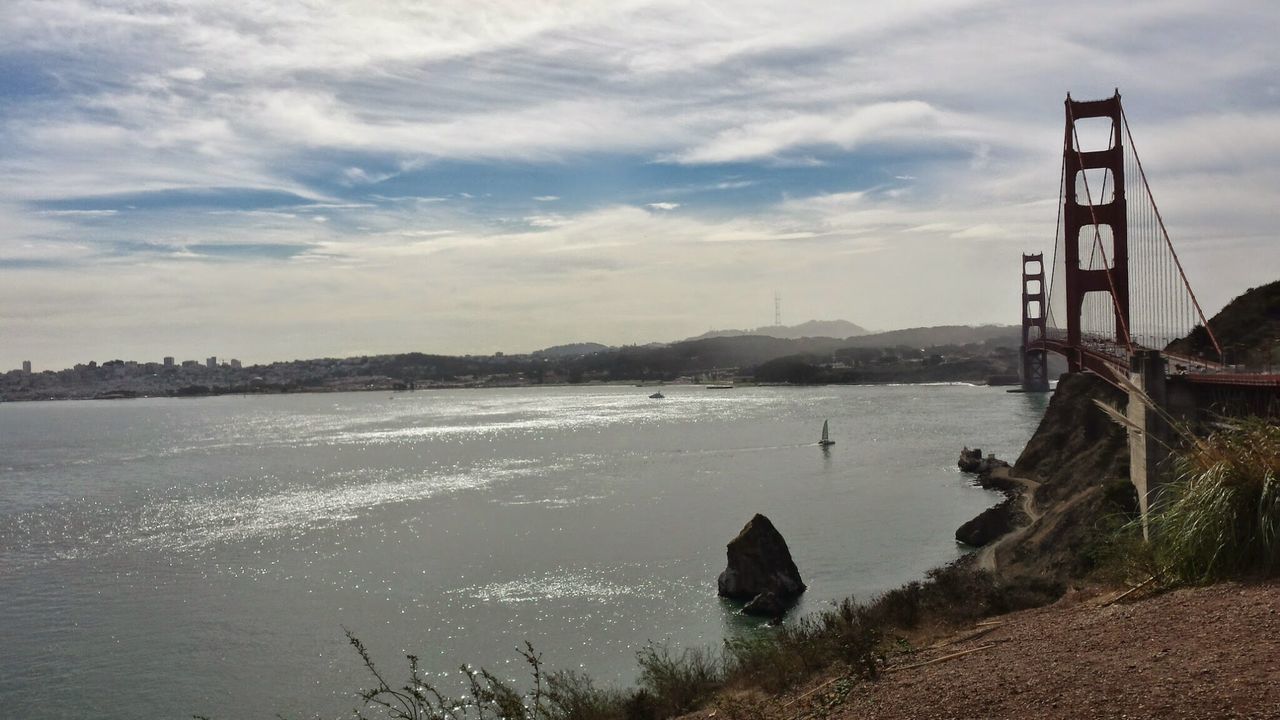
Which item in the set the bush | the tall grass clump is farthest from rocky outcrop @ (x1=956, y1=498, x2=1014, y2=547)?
the tall grass clump

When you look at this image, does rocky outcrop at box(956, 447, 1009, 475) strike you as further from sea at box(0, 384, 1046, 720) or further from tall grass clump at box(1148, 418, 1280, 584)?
tall grass clump at box(1148, 418, 1280, 584)

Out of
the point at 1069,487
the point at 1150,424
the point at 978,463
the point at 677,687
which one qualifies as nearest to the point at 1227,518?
the point at 677,687

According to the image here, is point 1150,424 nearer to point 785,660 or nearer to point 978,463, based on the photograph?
point 785,660

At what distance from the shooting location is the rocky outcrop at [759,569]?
78.3 feet

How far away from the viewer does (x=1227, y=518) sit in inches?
291

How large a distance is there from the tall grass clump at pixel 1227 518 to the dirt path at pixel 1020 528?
13796 mm

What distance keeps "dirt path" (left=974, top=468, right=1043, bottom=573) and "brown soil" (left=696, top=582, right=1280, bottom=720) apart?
14.4m

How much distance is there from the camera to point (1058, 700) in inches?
222

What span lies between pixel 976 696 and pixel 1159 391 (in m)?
13.0

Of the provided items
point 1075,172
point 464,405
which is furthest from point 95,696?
point 464,405

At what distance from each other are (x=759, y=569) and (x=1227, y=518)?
17.2 m

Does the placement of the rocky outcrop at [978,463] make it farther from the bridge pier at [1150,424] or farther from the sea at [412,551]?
the bridge pier at [1150,424]

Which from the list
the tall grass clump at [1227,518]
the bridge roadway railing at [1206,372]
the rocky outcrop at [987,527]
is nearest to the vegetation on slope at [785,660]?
the tall grass clump at [1227,518]

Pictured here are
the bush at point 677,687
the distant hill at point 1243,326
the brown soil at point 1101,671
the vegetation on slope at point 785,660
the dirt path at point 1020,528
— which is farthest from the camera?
the distant hill at point 1243,326
